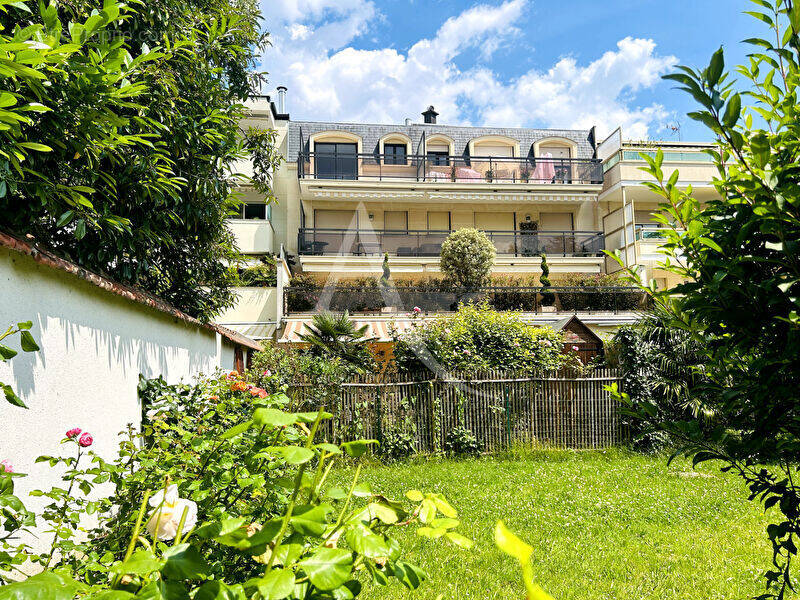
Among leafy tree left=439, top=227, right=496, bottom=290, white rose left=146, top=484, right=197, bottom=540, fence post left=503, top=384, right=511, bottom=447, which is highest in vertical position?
leafy tree left=439, top=227, right=496, bottom=290

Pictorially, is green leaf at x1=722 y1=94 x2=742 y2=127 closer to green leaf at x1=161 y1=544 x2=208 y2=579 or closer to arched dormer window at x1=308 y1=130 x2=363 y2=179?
green leaf at x1=161 y1=544 x2=208 y2=579

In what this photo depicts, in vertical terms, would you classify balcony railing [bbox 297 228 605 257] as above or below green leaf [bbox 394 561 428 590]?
above

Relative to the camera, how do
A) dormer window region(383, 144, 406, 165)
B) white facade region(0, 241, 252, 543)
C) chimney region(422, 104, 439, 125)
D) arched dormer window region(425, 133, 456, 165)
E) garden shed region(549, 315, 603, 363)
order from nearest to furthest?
white facade region(0, 241, 252, 543) < garden shed region(549, 315, 603, 363) < dormer window region(383, 144, 406, 165) < arched dormer window region(425, 133, 456, 165) < chimney region(422, 104, 439, 125)

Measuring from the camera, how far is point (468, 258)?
2298cm

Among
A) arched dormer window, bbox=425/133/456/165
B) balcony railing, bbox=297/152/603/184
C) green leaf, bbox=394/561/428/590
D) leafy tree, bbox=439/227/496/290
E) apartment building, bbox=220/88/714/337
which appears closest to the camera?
green leaf, bbox=394/561/428/590

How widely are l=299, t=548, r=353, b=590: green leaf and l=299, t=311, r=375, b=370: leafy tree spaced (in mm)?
11249

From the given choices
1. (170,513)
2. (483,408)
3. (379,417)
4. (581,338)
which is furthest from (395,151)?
(170,513)

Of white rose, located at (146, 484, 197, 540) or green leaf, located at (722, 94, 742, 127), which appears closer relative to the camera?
white rose, located at (146, 484, 197, 540)

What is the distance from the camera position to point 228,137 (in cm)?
656

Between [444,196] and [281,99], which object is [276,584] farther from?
[281,99]

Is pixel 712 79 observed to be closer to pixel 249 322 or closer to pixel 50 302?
pixel 50 302

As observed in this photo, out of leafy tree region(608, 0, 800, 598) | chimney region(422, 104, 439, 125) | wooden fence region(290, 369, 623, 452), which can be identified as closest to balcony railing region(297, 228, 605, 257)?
chimney region(422, 104, 439, 125)

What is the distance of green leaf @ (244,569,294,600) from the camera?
2.51 feet

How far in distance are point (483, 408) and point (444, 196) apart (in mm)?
19014
